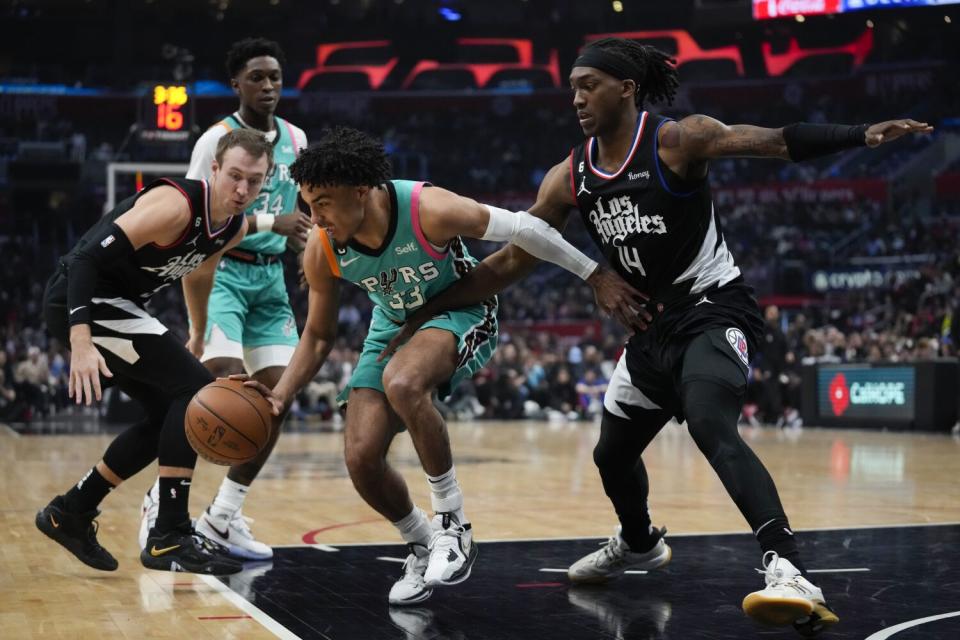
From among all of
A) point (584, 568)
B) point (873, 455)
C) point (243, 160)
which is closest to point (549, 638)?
point (584, 568)

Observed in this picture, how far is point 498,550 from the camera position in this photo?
575cm

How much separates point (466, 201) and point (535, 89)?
33427 millimetres

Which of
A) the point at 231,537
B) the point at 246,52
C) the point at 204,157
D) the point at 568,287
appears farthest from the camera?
the point at 568,287

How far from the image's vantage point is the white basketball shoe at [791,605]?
3477mm

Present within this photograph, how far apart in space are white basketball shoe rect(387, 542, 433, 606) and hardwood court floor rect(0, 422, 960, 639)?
57cm

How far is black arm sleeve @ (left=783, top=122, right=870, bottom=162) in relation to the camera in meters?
3.84

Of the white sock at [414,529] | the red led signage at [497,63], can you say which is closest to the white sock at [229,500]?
the white sock at [414,529]

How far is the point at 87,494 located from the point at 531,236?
2.27 meters

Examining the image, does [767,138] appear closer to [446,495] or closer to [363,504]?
[446,495]

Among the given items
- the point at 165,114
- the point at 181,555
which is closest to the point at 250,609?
the point at 181,555

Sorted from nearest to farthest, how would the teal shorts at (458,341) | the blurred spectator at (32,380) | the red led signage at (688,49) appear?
the teal shorts at (458,341) < the blurred spectator at (32,380) < the red led signage at (688,49)

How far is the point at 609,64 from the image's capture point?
14.8 ft

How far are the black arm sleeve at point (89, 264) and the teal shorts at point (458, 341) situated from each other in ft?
3.49

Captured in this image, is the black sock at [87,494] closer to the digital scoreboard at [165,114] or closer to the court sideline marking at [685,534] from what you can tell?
the court sideline marking at [685,534]
